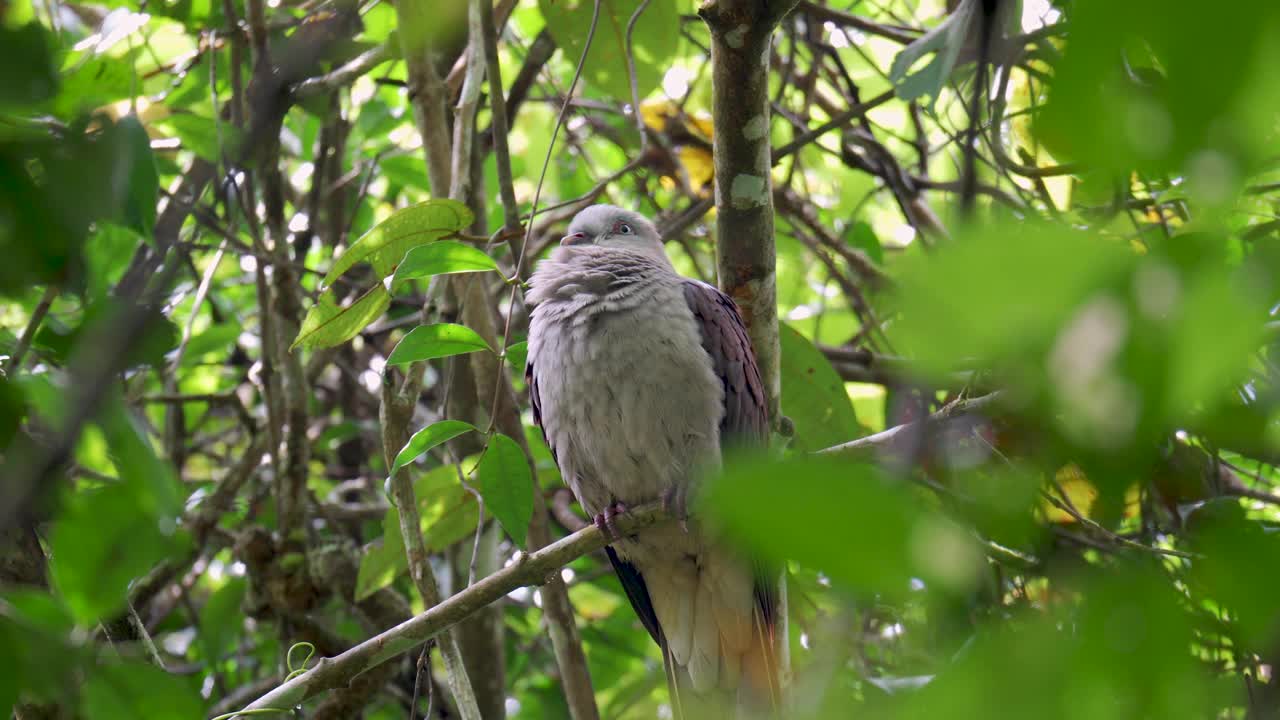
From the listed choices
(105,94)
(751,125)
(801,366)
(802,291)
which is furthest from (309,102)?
(802,291)

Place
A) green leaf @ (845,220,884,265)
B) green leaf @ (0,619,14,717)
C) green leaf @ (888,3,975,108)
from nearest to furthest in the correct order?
green leaf @ (0,619,14,717), green leaf @ (888,3,975,108), green leaf @ (845,220,884,265)

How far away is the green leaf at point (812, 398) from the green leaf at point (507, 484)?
36.5 inches

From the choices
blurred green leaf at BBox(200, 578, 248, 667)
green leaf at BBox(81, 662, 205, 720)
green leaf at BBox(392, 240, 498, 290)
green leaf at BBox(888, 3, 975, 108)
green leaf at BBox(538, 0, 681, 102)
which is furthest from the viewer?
blurred green leaf at BBox(200, 578, 248, 667)

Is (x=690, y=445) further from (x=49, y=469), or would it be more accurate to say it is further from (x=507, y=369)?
(x=49, y=469)

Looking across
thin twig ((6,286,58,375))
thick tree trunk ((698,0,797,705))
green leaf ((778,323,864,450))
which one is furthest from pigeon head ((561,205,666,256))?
thin twig ((6,286,58,375))

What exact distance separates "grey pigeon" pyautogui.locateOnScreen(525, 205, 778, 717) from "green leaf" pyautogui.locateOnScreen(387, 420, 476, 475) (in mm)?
692

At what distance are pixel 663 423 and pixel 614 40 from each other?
1349mm

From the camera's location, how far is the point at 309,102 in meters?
2.84

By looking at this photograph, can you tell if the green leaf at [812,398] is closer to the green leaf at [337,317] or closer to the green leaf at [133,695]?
the green leaf at [337,317]

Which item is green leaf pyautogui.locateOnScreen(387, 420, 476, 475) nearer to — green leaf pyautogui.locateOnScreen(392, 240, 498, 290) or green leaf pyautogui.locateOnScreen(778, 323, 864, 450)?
green leaf pyautogui.locateOnScreen(392, 240, 498, 290)

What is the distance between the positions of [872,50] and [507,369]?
2232 mm

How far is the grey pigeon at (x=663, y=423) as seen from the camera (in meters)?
2.88

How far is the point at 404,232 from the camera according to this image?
253 centimetres

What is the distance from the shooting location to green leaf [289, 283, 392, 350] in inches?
95.3
